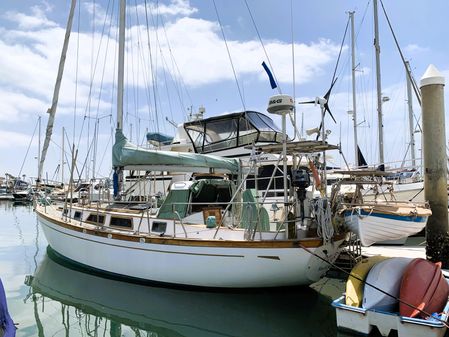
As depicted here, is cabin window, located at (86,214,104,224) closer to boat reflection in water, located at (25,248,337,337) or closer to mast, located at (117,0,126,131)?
boat reflection in water, located at (25,248,337,337)

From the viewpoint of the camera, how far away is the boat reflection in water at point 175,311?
21.5ft

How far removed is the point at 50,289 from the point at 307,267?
642cm

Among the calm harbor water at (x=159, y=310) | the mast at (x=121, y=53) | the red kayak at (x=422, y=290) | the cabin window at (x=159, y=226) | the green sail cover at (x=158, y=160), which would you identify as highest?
the mast at (x=121, y=53)

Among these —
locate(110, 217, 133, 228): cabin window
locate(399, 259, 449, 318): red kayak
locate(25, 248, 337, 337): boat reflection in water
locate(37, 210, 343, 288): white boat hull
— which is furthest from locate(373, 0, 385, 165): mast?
locate(110, 217, 133, 228): cabin window

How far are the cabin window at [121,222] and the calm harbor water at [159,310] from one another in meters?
1.41

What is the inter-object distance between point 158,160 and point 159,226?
5.32 ft

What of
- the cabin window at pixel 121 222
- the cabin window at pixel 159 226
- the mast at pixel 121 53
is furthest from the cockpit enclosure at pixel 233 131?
the cabin window at pixel 159 226

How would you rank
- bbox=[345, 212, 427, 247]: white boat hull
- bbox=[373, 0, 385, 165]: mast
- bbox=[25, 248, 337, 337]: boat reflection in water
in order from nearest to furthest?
bbox=[25, 248, 337, 337]: boat reflection in water
bbox=[345, 212, 427, 247]: white boat hull
bbox=[373, 0, 385, 165]: mast

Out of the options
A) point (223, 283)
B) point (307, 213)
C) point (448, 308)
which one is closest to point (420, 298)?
point (448, 308)

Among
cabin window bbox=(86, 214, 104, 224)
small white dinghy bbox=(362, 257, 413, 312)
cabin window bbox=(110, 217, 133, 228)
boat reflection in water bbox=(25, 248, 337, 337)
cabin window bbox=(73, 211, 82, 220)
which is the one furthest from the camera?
cabin window bbox=(73, 211, 82, 220)

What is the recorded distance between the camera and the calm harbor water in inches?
259

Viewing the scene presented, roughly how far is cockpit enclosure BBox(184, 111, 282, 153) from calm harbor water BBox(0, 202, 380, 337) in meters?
7.98

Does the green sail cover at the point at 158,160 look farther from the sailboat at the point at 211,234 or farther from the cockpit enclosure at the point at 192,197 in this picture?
the cockpit enclosure at the point at 192,197

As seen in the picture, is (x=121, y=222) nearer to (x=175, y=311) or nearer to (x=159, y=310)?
(x=159, y=310)
